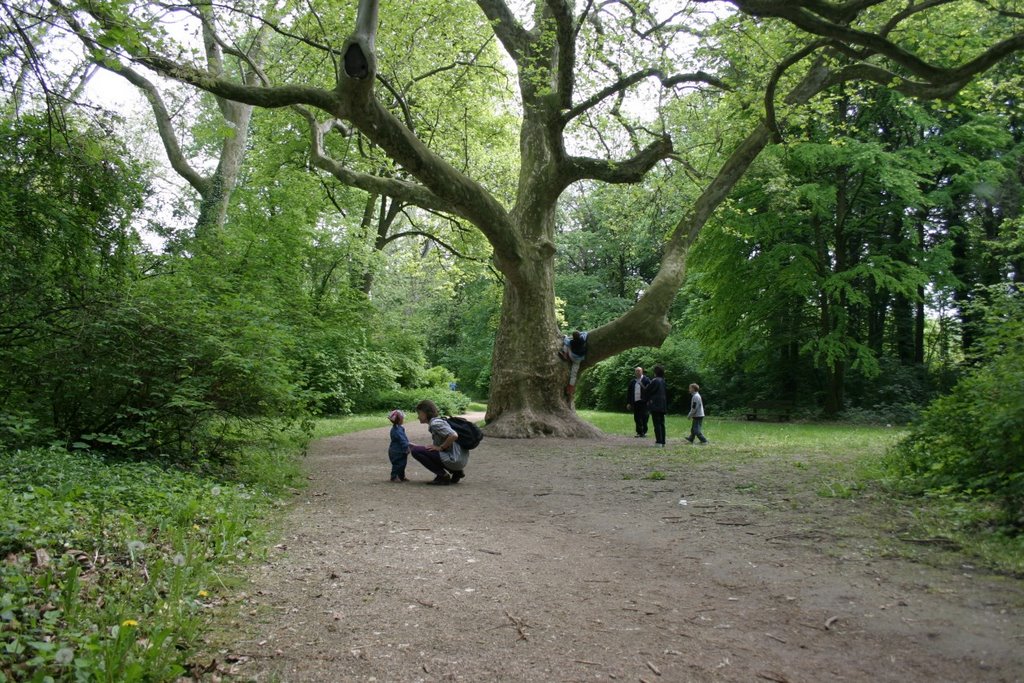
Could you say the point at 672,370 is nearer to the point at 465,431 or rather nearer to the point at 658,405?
the point at 658,405

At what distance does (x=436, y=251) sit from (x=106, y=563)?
20465mm

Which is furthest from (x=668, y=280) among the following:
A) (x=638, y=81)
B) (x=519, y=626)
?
(x=519, y=626)

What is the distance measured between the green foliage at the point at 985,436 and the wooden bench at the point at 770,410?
56.9 feet

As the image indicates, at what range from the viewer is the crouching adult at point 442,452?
9.17 metres

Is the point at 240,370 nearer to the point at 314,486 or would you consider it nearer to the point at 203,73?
the point at 314,486

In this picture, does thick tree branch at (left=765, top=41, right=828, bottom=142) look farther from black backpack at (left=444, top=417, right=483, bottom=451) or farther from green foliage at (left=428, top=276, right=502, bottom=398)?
green foliage at (left=428, top=276, right=502, bottom=398)

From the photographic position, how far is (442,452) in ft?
30.7

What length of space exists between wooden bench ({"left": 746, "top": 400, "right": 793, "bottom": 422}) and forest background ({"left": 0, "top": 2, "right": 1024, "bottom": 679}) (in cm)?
46

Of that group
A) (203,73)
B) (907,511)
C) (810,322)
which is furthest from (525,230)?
(810,322)

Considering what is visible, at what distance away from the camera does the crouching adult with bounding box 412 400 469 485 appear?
9172mm

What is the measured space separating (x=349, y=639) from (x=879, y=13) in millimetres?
12786

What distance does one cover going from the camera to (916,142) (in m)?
26.1

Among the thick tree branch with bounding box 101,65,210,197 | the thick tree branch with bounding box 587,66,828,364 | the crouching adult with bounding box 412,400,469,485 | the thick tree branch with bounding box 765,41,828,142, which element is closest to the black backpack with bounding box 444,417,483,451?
the crouching adult with bounding box 412,400,469,485

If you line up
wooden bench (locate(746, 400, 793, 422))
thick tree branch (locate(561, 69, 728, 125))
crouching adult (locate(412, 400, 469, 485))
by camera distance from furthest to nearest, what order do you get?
wooden bench (locate(746, 400, 793, 422)), thick tree branch (locate(561, 69, 728, 125)), crouching adult (locate(412, 400, 469, 485))
